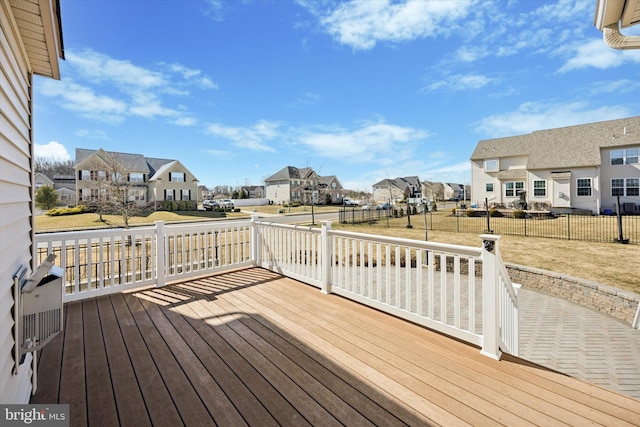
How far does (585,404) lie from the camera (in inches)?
70.0

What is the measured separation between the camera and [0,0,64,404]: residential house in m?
1.34

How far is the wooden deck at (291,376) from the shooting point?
1708 mm

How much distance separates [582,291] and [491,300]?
574 centimetres

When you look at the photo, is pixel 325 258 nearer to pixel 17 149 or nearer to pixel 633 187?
pixel 17 149

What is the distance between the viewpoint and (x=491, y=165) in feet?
77.0

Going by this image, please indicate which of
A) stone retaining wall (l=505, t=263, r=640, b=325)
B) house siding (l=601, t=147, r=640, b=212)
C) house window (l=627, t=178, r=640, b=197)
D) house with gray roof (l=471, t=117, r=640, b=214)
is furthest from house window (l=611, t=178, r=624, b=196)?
stone retaining wall (l=505, t=263, r=640, b=325)

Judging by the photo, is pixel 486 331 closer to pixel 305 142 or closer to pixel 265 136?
pixel 265 136

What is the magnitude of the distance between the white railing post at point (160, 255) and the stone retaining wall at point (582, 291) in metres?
8.20

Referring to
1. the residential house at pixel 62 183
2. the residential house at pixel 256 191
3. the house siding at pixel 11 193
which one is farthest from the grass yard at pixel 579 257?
the residential house at pixel 256 191

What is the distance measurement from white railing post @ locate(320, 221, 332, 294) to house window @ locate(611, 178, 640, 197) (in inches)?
970

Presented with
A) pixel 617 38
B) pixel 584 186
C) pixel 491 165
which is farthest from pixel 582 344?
pixel 491 165

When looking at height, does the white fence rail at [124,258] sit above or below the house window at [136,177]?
below

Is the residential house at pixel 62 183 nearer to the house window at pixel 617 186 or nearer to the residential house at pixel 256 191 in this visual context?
the residential house at pixel 256 191

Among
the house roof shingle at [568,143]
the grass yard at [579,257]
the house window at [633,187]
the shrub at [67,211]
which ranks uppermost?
the house roof shingle at [568,143]
